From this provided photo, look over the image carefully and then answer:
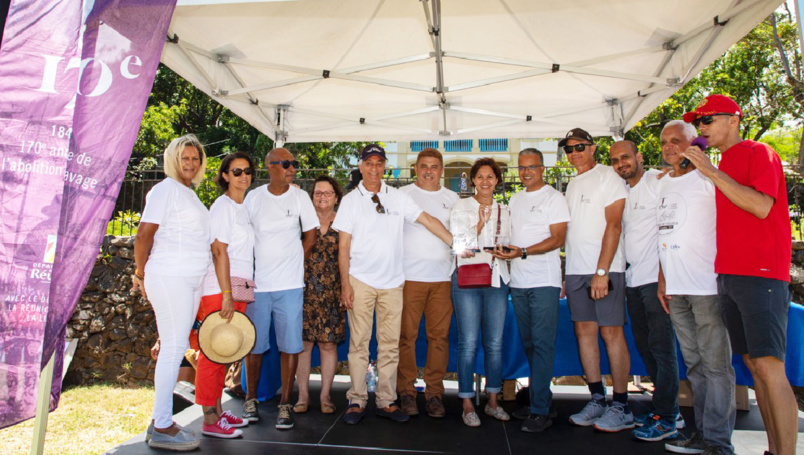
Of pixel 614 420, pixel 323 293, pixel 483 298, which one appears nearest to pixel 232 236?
pixel 323 293

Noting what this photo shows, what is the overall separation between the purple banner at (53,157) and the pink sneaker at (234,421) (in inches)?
55.5

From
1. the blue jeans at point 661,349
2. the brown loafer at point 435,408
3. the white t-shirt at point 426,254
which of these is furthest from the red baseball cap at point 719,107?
the brown loafer at point 435,408

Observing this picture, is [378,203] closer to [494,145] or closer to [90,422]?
[90,422]

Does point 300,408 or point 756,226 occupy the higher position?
point 756,226

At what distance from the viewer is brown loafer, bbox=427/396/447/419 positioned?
12.5ft

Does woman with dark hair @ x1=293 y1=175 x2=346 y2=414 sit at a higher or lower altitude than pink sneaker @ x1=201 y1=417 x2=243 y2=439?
higher

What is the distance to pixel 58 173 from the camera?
7.64 ft

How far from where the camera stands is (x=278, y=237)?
12.3 feet

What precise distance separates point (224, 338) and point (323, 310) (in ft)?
2.81

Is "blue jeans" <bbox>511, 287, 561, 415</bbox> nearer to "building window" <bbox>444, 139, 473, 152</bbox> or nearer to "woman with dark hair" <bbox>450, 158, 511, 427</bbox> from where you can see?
"woman with dark hair" <bbox>450, 158, 511, 427</bbox>

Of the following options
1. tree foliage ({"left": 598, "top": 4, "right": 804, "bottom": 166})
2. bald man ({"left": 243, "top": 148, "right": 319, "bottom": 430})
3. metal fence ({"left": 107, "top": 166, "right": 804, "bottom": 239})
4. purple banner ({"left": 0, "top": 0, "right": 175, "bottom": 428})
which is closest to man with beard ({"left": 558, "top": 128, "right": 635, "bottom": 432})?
bald man ({"left": 243, "top": 148, "right": 319, "bottom": 430})

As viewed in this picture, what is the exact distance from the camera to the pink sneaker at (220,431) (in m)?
3.42

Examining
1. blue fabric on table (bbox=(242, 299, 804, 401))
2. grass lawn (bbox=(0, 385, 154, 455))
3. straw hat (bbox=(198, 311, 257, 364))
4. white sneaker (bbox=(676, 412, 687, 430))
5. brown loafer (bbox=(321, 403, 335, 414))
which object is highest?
straw hat (bbox=(198, 311, 257, 364))

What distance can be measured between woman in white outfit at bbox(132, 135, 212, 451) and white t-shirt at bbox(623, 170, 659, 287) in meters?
2.67
